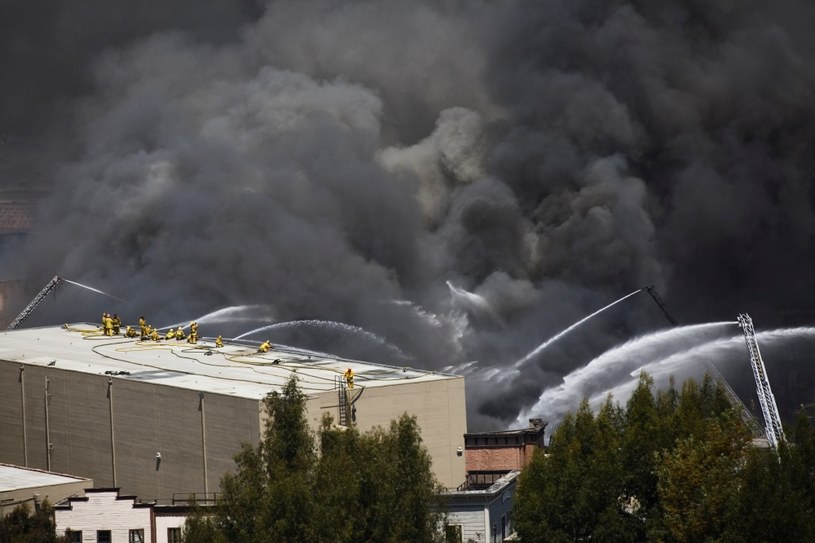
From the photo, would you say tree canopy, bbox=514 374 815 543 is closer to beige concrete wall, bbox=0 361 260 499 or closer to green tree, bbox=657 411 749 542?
green tree, bbox=657 411 749 542

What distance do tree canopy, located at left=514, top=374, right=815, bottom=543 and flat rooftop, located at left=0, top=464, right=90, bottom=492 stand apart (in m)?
14.3

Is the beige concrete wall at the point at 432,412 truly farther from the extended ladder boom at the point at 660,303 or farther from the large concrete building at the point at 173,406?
the extended ladder boom at the point at 660,303

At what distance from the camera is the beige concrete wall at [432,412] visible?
171ft

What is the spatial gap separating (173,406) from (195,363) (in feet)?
22.6

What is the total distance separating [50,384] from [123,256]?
41226 millimetres

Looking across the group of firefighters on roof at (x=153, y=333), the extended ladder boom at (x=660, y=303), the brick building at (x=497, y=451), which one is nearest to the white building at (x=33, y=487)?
the brick building at (x=497, y=451)

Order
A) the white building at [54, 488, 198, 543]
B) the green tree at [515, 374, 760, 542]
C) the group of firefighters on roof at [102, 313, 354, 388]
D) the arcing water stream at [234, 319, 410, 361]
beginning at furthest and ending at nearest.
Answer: the arcing water stream at [234, 319, 410, 361]
the group of firefighters on roof at [102, 313, 354, 388]
the white building at [54, 488, 198, 543]
the green tree at [515, 374, 760, 542]

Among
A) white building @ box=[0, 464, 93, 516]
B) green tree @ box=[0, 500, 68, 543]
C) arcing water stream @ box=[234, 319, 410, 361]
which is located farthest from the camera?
arcing water stream @ box=[234, 319, 410, 361]

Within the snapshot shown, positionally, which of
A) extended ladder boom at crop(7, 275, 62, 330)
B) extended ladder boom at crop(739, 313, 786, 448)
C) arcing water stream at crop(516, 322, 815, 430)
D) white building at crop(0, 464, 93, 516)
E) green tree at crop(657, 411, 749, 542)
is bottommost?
green tree at crop(657, 411, 749, 542)

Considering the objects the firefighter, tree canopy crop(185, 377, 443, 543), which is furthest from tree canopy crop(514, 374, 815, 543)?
the firefighter

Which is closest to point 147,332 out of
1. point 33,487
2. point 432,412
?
point 33,487

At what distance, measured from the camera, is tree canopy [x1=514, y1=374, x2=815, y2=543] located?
128 ft

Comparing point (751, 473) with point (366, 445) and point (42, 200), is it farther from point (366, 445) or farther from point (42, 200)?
point (42, 200)

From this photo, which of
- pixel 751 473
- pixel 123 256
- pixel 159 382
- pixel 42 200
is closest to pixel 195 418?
pixel 159 382
